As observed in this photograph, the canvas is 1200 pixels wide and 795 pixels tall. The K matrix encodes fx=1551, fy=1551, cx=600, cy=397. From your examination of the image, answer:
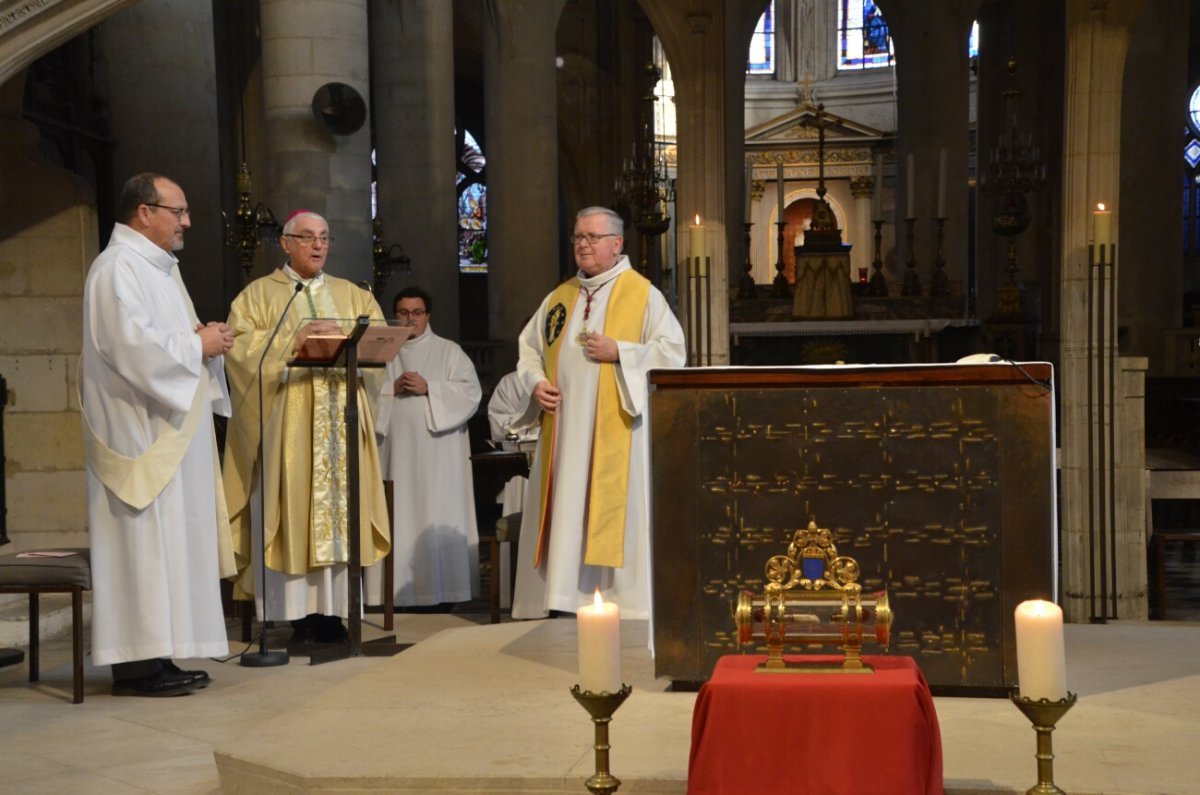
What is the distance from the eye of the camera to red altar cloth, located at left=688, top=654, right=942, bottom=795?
131 inches

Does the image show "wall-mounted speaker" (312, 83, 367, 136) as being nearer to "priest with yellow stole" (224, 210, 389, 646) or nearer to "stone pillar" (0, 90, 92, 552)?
"stone pillar" (0, 90, 92, 552)

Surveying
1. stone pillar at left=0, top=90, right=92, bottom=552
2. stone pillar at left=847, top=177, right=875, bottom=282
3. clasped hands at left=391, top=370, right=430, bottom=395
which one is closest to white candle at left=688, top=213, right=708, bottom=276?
clasped hands at left=391, top=370, right=430, bottom=395

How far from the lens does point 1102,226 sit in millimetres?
7719

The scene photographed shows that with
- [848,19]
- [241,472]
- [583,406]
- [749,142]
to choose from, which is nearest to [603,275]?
[583,406]

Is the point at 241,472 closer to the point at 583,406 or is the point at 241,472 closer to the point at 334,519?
the point at 334,519

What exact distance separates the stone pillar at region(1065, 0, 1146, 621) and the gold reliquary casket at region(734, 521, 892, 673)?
4544 millimetres

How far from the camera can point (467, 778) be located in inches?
159

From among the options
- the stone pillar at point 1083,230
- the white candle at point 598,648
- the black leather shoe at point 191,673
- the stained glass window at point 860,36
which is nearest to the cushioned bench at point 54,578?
the black leather shoe at point 191,673

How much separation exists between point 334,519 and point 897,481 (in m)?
2.80

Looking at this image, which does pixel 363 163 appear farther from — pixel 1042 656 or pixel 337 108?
pixel 1042 656

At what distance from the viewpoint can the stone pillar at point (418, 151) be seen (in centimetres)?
1463

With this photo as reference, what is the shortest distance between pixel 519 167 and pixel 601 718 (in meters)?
12.7

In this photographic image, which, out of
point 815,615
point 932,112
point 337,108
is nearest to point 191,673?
point 815,615

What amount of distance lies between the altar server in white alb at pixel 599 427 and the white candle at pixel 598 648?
3.01 meters
